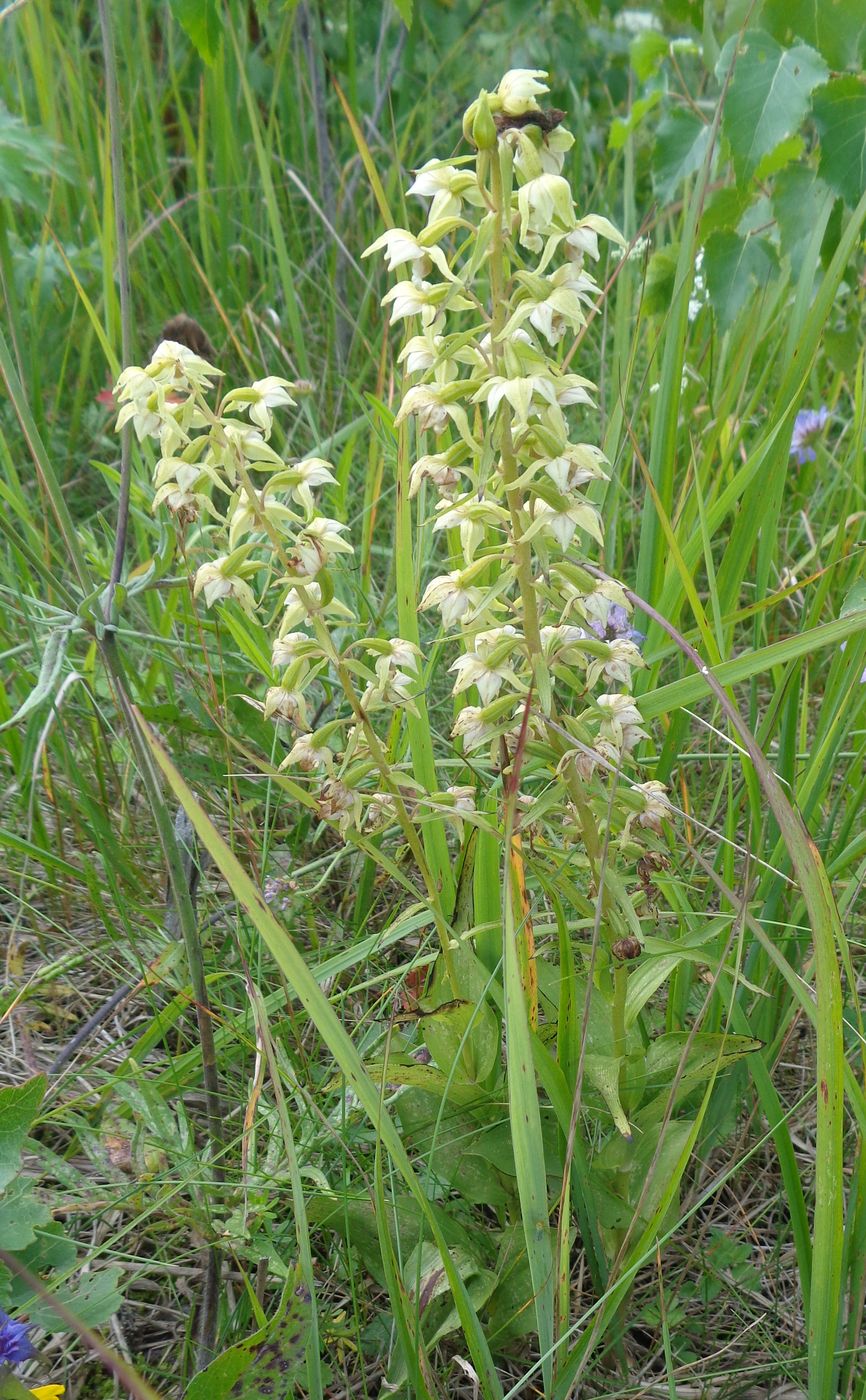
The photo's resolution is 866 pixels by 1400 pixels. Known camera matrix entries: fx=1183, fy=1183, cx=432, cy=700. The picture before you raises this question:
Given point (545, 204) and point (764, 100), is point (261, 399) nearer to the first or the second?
point (545, 204)

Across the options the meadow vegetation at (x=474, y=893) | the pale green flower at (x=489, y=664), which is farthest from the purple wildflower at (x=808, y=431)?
the pale green flower at (x=489, y=664)

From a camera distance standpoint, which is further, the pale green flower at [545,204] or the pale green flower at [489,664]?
the pale green flower at [489,664]

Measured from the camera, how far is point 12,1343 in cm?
98

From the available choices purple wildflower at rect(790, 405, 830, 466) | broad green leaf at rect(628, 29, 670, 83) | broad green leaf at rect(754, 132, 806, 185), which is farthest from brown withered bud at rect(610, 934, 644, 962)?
purple wildflower at rect(790, 405, 830, 466)

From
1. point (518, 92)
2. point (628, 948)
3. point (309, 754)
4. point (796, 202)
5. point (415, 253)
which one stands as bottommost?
point (628, 948)

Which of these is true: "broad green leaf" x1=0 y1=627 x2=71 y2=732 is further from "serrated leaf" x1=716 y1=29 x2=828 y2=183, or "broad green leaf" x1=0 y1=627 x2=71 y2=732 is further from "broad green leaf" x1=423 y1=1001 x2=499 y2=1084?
"serrated leaf" x1=716 y1=29 x2=828 y2=183

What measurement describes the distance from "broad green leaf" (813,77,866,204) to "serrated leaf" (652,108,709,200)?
0.73ft

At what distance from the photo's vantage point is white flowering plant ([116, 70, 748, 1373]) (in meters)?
0.99

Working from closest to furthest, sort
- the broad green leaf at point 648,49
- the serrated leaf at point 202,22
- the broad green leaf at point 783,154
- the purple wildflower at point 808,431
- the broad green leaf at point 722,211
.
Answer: the serrated leaf at point 202,22, the broad green leaf at point 722,211, the broad green leaf at point 783,154, the broad green leaf at point 648,49, the purple wildflower at point 808,431

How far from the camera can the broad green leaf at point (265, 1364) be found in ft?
3.12

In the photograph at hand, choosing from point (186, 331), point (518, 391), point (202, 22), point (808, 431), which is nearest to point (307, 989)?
point (518, 391)

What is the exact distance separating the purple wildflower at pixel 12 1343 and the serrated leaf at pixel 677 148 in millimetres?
1525

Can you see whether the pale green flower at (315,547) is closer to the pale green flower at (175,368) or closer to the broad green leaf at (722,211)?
the pale green flower at (175,368)

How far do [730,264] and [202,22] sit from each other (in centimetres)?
75
